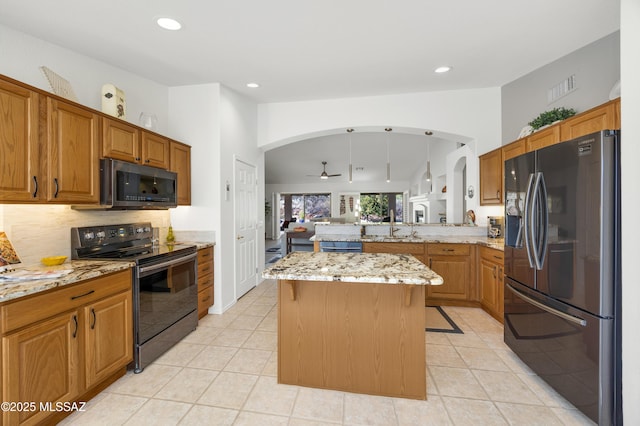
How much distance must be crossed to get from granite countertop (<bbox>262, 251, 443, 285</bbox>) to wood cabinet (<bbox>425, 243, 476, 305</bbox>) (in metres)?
1.49

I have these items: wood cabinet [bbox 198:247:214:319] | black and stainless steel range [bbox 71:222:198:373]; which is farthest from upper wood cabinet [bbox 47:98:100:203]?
wood cabinet [bbox 198:247:214:319]

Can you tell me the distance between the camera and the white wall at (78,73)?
2.15 metres

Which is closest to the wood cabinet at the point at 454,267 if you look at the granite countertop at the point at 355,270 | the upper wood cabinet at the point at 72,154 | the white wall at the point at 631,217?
the granite countertop at the point at 355,270

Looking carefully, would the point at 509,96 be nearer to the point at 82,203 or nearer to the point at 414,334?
the point at 414,334

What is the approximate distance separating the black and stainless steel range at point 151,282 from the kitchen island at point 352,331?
115cm

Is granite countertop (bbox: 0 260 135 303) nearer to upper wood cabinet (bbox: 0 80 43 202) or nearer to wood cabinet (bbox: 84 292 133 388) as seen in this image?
wood cabinet (bbox: 84 292 133 388)

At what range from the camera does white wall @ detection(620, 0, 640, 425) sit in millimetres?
1424

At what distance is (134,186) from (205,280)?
1.27 metres

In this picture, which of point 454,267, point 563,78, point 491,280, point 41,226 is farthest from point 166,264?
point 563,78

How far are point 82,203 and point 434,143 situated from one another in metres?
7.11

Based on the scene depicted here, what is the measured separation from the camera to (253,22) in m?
2.28

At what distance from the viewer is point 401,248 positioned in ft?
12.0

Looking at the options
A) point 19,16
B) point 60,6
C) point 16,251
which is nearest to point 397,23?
point 60,6

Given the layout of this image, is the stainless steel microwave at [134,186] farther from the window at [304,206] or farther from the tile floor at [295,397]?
the window at [304,206]
